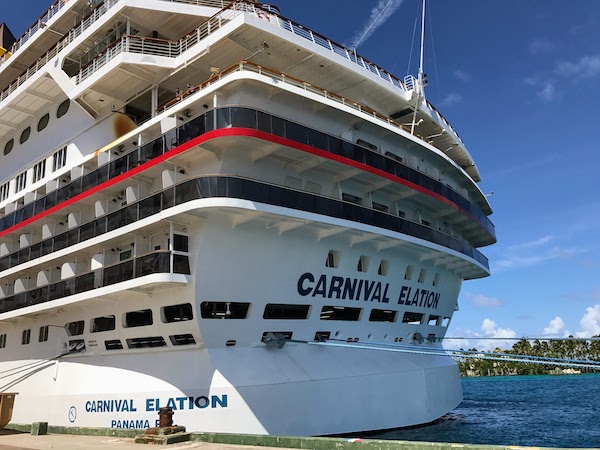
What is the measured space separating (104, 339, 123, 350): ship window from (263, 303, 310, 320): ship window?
616 cm

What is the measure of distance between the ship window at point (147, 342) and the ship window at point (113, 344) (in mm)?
730

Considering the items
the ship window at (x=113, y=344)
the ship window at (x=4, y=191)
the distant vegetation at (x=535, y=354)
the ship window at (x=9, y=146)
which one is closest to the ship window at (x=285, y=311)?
the ship window at (x=113, y=344)

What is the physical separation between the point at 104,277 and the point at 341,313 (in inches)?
345

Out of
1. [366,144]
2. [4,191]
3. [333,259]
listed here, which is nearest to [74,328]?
[333,259]

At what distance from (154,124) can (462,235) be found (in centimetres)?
1830

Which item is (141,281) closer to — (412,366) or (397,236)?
(397,236)

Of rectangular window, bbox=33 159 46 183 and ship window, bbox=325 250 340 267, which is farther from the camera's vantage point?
rectangular window, bbox=33 159 46 183

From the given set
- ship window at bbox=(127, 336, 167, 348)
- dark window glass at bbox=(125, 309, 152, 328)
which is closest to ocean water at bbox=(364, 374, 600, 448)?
ship window at bbox=(127, 336, 167, 348)

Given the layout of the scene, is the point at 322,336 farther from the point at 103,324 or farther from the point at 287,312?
the point at 103,324

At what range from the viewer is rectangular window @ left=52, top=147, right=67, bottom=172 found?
23344 millimetres

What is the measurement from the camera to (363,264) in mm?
20078

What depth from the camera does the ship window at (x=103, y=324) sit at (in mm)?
19830

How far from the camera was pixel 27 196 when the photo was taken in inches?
922

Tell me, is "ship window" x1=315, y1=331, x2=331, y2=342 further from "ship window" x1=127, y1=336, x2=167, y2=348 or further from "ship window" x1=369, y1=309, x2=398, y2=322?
"ship window" x1=127, y1=336, x2=167, y2=348
